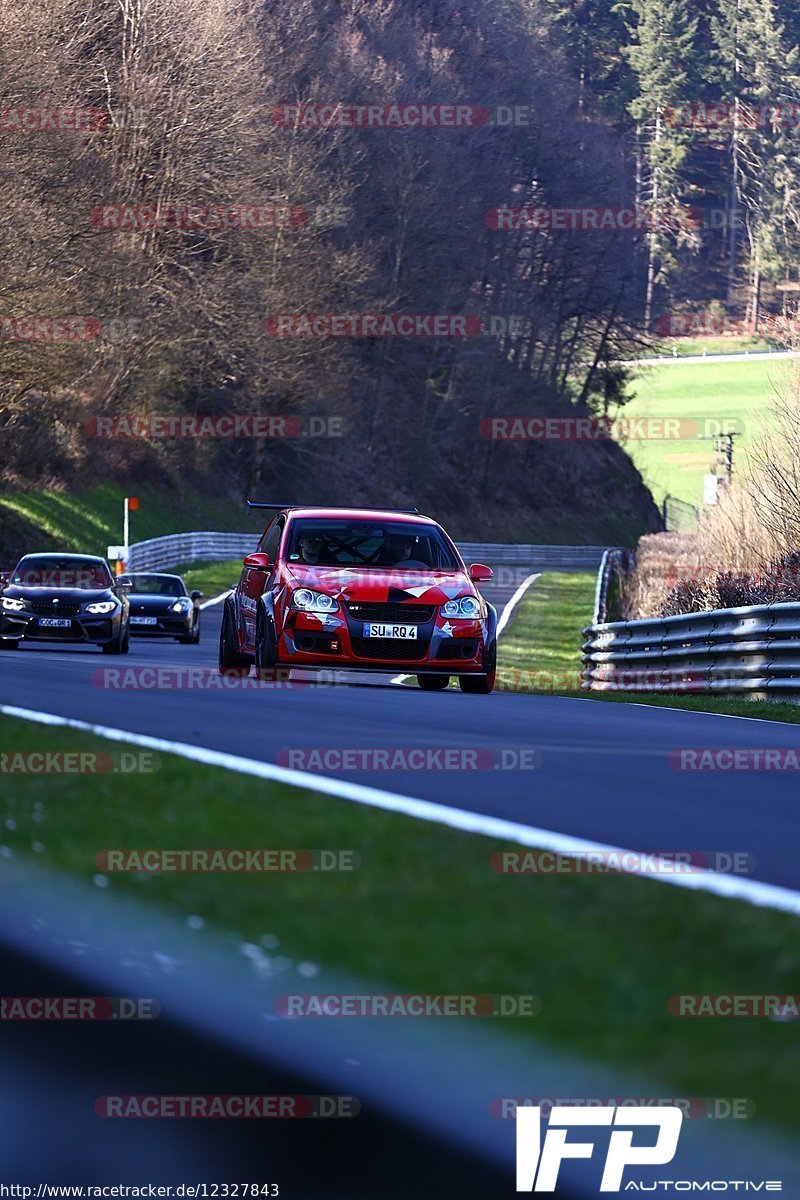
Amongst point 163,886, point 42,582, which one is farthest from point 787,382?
point 163,886

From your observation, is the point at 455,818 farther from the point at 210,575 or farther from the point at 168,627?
the point at 210,575

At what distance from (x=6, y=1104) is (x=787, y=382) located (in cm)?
3263

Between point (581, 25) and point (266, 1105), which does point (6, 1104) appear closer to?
point (266, 1105)

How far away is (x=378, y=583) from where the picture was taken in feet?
58.2

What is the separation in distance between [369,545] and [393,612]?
133 centimetres

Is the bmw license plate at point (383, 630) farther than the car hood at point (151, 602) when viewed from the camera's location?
No
